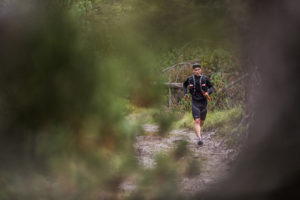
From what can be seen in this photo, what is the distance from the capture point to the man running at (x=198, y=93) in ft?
10.2

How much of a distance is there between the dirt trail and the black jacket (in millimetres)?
359

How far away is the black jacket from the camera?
313 centimetres

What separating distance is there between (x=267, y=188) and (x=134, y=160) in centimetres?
111

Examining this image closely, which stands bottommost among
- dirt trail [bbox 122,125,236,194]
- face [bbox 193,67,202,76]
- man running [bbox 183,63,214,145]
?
dirt trail [bbox 122,125,236,194]

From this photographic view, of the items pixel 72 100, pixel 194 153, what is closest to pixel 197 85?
pixel 194 153

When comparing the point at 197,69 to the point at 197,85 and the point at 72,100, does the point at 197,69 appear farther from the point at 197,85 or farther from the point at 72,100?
the point at 72,100

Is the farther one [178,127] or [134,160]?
[178,127]

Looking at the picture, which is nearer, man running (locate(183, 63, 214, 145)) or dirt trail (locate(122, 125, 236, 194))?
dirt trail (locate(122, 125, 236, 194))

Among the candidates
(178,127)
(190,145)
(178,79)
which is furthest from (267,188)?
(178,79)

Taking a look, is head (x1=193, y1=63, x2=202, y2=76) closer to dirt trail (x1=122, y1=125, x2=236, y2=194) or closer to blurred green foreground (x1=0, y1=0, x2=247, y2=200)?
blurred green foreground (x1=0, y1=0, x2=247, y2=200)

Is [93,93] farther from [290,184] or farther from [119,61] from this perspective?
[290,184]

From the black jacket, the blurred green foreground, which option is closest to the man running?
the black jacket

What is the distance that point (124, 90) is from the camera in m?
3.00

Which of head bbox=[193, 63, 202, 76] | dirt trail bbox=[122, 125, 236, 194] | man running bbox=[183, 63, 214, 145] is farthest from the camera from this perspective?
head bbox=[193, 63, 202, 76]
